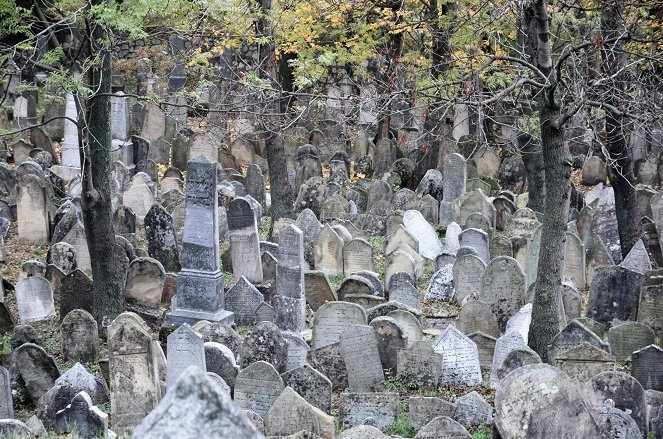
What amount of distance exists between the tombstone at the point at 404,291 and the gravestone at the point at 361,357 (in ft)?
8.35

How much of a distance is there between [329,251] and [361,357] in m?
4.74

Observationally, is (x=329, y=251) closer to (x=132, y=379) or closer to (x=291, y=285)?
(x=291, y=285)

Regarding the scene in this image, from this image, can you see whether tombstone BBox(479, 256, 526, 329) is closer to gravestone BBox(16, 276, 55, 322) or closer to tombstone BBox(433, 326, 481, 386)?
tombstone BBox(433, 326, 481, 386)

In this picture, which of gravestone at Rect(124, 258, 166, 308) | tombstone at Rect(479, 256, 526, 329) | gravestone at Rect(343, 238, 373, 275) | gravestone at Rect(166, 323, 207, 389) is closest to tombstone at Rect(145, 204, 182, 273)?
→ gravestone at Rect(124, 258, 166, 308)

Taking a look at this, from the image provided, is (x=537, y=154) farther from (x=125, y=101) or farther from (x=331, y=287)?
(x=125, y=101)

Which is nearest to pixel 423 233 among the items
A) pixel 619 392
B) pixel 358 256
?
pixel 358 256

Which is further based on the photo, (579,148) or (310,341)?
(579,148)

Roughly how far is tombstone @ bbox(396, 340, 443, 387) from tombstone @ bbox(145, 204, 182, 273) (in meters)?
5.70

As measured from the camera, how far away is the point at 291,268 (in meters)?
12.1

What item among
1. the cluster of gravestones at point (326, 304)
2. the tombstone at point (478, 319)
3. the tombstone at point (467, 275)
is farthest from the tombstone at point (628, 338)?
the tombstone at point (467, 275)

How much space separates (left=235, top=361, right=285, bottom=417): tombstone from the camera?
29.5 ft

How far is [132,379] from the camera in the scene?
29.1ft

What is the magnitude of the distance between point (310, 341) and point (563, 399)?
4.82 m

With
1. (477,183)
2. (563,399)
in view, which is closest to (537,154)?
(477,183)
